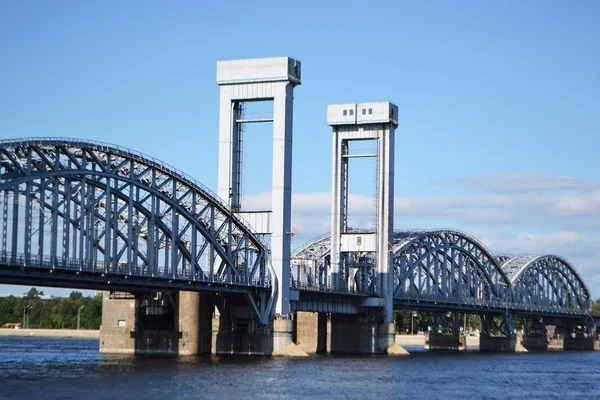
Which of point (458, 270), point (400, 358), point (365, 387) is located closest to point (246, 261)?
point (400, 358)

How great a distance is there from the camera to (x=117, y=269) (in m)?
110

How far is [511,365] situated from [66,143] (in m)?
64.7

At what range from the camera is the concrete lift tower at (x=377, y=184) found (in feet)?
516

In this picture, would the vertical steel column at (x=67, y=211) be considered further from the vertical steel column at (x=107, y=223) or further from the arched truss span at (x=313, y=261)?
the arched truss span at (x=313, y=261)

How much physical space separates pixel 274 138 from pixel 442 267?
5922 centimetres

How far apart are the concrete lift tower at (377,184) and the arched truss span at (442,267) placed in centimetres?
623

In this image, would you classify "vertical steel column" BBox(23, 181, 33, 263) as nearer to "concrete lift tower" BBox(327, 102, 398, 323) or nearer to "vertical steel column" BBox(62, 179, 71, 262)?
"vertical steel column" BBox(62, 179, 71, 262)

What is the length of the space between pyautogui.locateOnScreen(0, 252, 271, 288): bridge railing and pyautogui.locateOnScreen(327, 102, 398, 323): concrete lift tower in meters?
28.4

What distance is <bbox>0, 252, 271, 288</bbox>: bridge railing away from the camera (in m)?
98.7

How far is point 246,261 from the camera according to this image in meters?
129

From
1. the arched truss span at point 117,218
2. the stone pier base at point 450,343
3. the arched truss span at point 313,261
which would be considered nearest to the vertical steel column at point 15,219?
the arched truss span at point 117,218

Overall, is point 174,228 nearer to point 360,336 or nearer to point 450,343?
point 360,336

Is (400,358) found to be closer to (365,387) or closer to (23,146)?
(365,387)

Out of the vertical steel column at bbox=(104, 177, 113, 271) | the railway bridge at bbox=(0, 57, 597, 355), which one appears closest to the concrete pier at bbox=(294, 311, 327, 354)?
the railway bridge at bbox=(0, 57, 597, 355)
